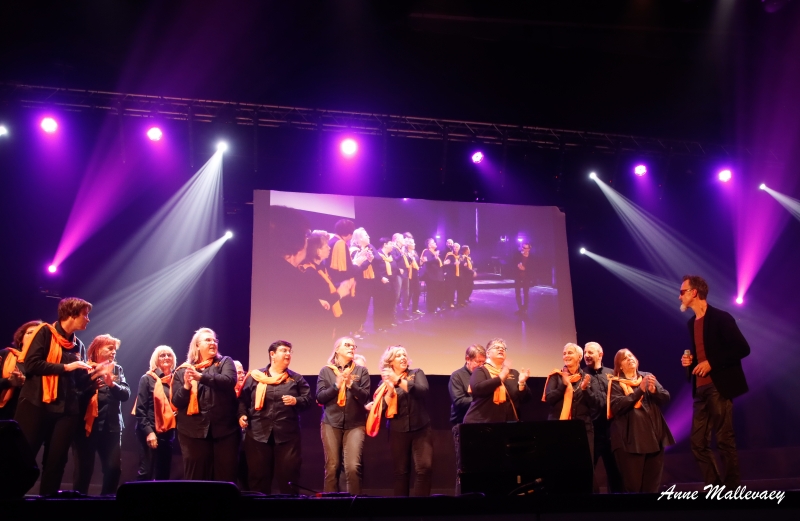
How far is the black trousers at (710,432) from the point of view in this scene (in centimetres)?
464

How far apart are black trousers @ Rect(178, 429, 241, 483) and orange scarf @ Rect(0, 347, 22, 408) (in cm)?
143

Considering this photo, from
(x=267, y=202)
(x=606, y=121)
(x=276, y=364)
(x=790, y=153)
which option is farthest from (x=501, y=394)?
(x=790, y=153)

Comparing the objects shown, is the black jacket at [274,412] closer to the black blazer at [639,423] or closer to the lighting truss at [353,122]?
the black blazer at [639,423]

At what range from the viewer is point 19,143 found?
8.16 metres

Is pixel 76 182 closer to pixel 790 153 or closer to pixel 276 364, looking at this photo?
→ pixel 276 364

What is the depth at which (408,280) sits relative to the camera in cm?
853

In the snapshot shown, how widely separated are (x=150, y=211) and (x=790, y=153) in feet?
30.7

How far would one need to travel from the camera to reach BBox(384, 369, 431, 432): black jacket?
595 cm

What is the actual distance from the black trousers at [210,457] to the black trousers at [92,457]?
79 cm

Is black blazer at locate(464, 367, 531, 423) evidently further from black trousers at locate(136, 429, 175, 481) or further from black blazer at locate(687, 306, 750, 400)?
black trousers at locate(136, 429, 175, 481)

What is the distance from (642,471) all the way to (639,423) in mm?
411

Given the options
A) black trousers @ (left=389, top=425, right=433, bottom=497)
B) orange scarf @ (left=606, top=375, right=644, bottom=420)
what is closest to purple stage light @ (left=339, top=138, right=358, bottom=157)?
black trousers @ (left=389, top=425, right=433, bottom=497)

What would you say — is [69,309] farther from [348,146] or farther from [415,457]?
[348,146]

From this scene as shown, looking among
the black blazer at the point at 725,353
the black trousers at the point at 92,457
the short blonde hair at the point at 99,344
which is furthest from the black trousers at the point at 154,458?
the black blazer at the point at 725,353
